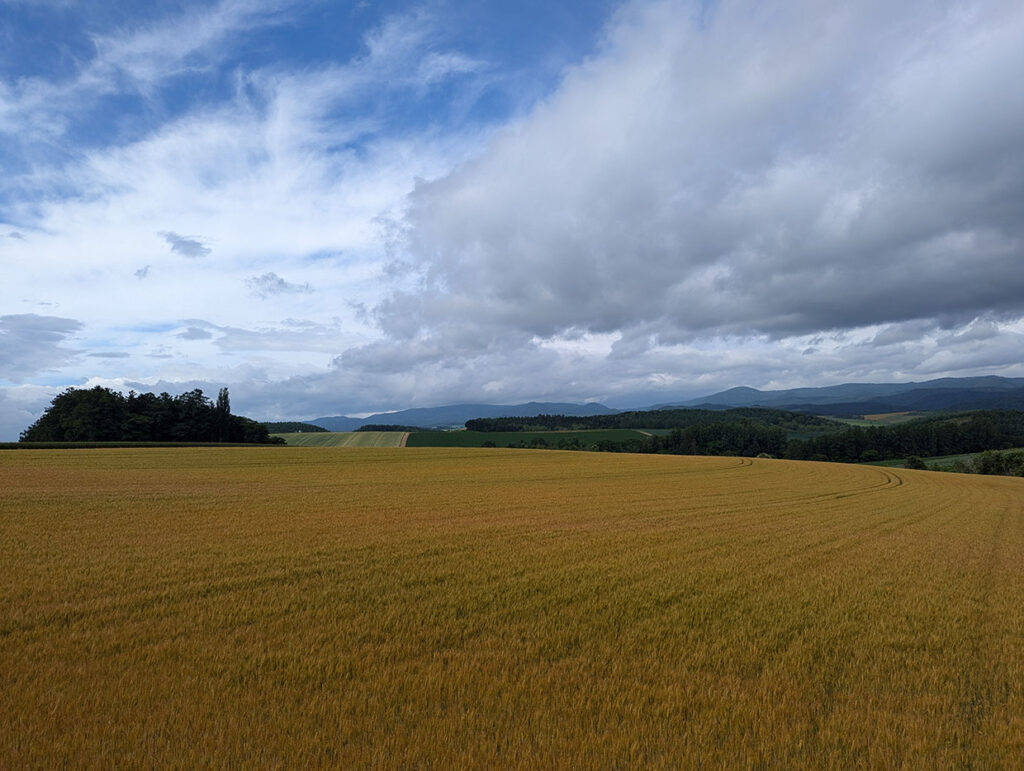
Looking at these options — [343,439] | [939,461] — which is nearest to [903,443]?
[939,461]

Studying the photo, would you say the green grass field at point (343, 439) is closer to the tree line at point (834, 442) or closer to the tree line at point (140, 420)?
the tree line at point (140, 420)

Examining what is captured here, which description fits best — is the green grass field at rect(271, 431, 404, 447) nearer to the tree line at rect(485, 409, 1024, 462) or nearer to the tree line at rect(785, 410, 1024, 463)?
the tree line at rect(485, 409, 1024, 462)

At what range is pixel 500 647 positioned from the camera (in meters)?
6.22

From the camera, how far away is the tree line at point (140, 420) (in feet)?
264

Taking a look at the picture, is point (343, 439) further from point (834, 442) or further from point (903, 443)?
point (903, 443)

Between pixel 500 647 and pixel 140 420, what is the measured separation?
323 ft

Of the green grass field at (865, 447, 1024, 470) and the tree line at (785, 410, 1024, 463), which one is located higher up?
the tree line at (785, 410, 1024, 463)

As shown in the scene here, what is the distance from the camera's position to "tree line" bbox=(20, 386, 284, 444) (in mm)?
80500

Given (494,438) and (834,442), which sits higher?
(494,438)

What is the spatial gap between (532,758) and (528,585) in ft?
15.6

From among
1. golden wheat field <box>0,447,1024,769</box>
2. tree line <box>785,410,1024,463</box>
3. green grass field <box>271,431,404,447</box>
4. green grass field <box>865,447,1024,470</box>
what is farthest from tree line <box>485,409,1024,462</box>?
golden wheat field <box>0,447,1024,769</box>

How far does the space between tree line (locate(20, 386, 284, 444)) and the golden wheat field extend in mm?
83257

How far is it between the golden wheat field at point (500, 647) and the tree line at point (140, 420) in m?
83.3

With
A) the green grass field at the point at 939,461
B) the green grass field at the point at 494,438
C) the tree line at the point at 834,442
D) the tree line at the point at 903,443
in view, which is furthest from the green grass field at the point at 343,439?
the green grass field at the point at 939,461
